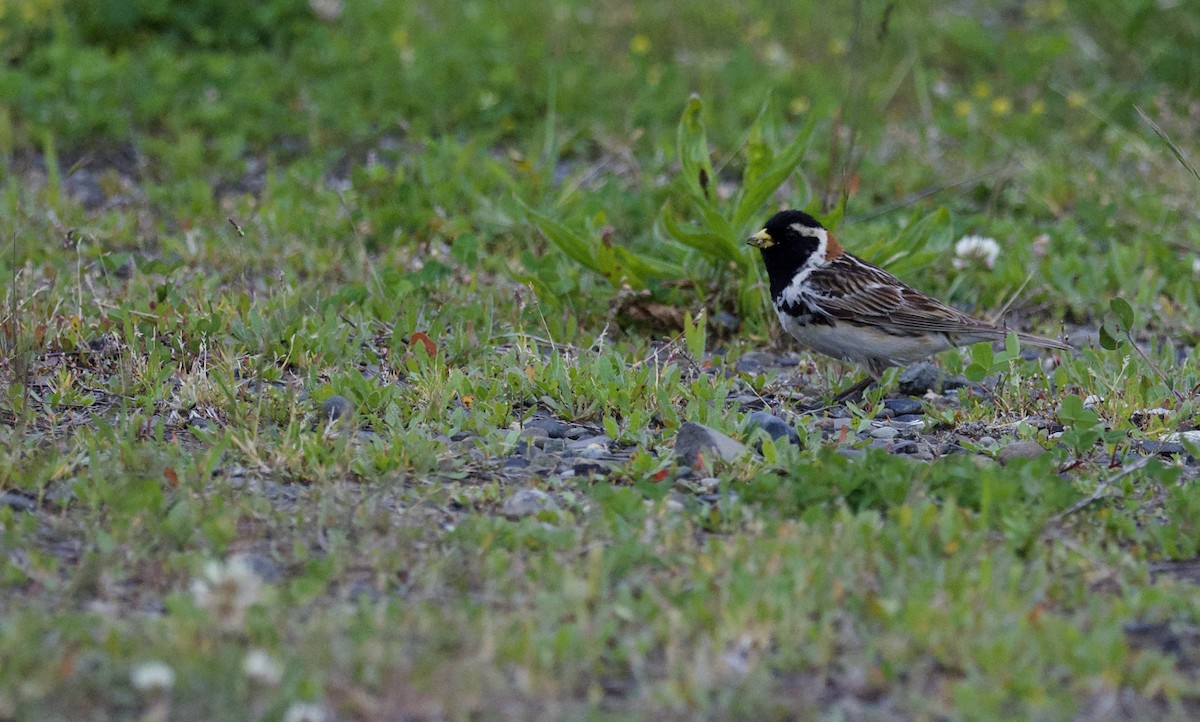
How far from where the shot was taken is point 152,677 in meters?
3.30

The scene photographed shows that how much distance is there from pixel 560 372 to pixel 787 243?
1.48m

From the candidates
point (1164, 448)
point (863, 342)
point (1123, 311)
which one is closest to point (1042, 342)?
point (1123, 311)

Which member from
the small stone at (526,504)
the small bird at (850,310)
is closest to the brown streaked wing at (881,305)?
the small bird at (850,310)

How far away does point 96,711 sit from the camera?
11.0 feet

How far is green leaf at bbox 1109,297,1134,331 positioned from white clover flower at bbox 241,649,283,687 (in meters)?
3.56

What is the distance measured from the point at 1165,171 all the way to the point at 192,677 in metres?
7.51

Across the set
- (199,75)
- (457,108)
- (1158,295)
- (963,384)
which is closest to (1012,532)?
(963,384)

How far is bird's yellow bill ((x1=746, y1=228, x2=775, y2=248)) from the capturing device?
676 centimetres

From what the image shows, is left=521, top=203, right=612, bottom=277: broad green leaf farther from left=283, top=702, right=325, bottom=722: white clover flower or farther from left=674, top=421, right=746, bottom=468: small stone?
left=283, top=702, right=325, bottom=722: white clover flower

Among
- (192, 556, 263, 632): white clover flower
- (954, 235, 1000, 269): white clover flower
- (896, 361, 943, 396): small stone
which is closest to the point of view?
(192, 556, 263, 632): white clover flower

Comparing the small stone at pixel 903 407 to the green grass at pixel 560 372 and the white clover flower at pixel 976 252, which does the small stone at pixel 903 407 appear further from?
the white clover flower at pixel 976 252

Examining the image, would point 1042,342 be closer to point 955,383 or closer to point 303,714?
point 955,383

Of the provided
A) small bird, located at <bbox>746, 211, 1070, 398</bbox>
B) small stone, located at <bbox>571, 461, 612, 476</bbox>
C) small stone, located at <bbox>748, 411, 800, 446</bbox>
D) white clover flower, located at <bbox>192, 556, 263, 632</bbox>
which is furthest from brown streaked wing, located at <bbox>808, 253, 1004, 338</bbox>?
white clover flower, located at <bbox>192, 556, 263, 632</bbox>

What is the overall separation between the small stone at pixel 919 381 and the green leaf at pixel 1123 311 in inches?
39.1
